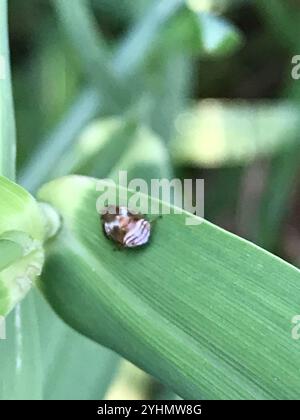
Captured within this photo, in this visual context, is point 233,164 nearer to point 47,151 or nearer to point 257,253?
point 47,151

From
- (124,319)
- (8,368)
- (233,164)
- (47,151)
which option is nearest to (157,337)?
(124,319)

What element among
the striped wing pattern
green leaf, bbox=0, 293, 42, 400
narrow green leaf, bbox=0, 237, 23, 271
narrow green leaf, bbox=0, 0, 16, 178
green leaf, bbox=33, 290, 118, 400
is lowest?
green leaf, bbox=33, 290, 118, 400

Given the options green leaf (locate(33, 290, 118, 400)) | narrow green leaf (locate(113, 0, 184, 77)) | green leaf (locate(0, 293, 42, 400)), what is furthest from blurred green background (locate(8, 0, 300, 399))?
green leaf (locate(0, 293, 42, 400))

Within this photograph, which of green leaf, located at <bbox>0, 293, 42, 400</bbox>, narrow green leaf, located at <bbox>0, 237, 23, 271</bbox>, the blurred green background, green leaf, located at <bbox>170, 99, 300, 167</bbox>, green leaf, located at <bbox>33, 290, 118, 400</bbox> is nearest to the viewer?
narrow green leaf, located at <bbox>0, 237, 23, 271</bbox>

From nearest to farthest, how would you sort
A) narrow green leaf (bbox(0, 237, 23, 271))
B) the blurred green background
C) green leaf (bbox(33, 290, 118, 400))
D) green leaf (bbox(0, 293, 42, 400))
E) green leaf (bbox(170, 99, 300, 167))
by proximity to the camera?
narrow green leaf (bbox(0, 237, 23, 271))
green leaf (bbox(0, 293, 42, 400))
green leaf (bbox(33, 290, 118, 400))
the blurred green background
green leaf (bbox(170, 99, 300, 167))

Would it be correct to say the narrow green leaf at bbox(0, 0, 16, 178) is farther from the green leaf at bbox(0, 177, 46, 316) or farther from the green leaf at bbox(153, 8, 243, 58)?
the green leaf at bbox(153, 8, 243, 58)

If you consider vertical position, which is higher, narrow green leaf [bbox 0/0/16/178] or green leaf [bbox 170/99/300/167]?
narrow green leaf [bbox 0/0/16/178]
